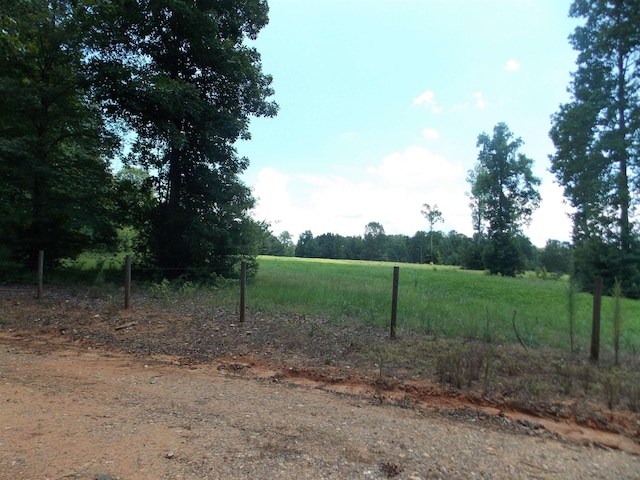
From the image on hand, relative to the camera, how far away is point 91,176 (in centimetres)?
1521

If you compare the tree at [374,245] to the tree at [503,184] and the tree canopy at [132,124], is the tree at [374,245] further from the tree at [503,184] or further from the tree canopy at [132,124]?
the tree canopy at [132,124]

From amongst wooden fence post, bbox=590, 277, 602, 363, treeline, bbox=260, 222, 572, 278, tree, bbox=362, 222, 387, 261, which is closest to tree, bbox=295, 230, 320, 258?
treeline, bbox=260, 222, 572, 278

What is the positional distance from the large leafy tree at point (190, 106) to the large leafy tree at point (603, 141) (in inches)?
814

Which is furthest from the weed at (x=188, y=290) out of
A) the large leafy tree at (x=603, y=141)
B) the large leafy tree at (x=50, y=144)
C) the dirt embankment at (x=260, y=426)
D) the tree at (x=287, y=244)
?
the tree at (x=287, y=244)

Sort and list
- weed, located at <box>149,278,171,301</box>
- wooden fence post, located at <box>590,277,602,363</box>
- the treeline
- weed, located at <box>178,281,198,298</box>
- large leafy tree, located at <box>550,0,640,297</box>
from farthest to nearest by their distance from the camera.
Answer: the treeline → large leafy tree, located at <box>550,0,640,297</box> → weed, located at <box>178,281,198,298</box> → weed, located at <box>149,278,171,301</box> → wooden fence post, located at <box>590,277,602,363</box>

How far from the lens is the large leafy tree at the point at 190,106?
45.7 feet

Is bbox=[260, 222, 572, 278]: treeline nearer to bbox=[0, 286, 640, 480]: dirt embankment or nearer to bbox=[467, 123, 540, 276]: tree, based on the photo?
bbox=[467, 123, 540, 276]: tree

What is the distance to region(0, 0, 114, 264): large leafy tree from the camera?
14047 mm

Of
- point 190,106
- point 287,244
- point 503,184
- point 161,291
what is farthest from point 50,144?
point 287,244

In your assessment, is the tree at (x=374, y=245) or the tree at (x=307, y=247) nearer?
the tree at (x=374, y=245)

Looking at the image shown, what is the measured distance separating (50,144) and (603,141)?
3001 centimetres

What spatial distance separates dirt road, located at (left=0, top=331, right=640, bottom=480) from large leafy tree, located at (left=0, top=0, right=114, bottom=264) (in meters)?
11.9

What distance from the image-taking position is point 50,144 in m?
15.3

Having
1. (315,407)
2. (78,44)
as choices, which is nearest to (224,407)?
(315,407)
